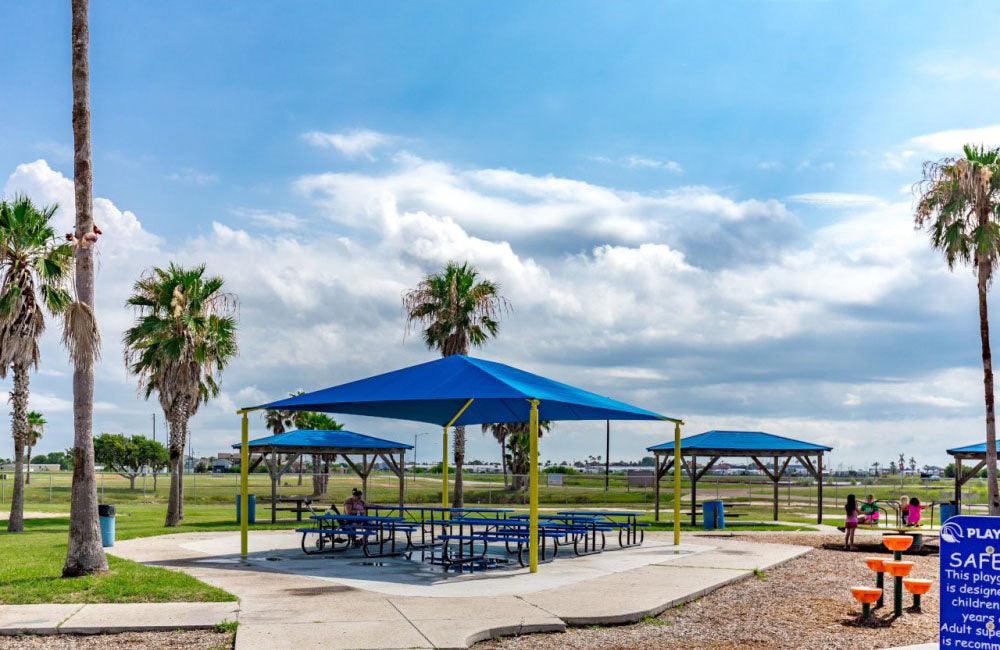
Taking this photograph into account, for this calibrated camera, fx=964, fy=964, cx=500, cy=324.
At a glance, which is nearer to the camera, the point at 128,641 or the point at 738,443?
the point at 128,641

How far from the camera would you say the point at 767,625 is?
10.4m

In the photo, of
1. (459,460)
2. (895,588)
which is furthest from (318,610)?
(459,460)

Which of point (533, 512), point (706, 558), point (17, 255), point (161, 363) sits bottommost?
point (706, 558)

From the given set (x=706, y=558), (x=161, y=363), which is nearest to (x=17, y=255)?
(x=161, y=363)

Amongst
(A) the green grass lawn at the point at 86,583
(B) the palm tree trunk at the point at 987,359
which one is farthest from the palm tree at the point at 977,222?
(A) the green grass lawn at the point at 86,583

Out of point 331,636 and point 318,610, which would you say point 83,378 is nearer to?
point 318,610

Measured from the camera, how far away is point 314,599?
11.2 metres

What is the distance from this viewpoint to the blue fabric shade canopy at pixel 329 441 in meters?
26.9

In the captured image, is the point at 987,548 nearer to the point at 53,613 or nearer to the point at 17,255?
the point at 53,613

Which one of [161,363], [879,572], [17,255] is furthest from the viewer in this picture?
[161,363]

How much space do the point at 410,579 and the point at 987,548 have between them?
7944 mm

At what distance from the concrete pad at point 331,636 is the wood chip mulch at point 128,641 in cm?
23

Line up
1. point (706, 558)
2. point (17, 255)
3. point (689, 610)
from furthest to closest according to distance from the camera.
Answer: point (17, 255)
point (706, 558)
point (689, 610)

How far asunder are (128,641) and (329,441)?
1867 centimetres
